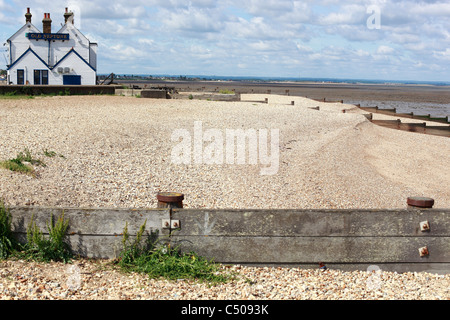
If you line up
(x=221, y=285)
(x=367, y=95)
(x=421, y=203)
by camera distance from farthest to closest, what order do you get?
(x=367, y=95)
(x=421, y=203)
(x=221, y=285)

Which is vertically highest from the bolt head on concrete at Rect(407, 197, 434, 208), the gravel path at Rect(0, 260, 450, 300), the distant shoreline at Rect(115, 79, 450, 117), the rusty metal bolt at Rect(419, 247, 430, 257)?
the distant shoreline at Rect(115, 79, 450, 117)

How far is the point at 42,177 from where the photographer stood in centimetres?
1003

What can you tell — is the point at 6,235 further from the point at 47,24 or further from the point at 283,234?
the point at 47,24

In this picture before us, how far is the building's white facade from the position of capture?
34969mm

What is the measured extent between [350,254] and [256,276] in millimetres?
1378

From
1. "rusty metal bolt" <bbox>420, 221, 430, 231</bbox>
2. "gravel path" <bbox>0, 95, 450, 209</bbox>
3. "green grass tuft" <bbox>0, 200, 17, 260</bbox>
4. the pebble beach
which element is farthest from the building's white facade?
"rusty metal bolt" <bbox>420, 221, 430, 231</bbox>

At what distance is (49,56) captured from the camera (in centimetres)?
3597

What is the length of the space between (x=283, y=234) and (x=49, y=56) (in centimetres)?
3394

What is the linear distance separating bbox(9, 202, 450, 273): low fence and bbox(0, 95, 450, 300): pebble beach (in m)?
0.19

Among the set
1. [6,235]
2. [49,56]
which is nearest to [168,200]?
[6,235]

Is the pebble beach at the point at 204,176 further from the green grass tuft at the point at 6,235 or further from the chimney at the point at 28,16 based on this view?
the chimney at the point at 28,16

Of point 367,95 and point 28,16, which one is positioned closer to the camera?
point 28,16

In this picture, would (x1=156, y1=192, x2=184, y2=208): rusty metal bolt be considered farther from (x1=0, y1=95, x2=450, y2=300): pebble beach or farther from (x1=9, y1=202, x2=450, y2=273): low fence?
(x1=0, y1=95, x2=450, y2=300): pebble beach
